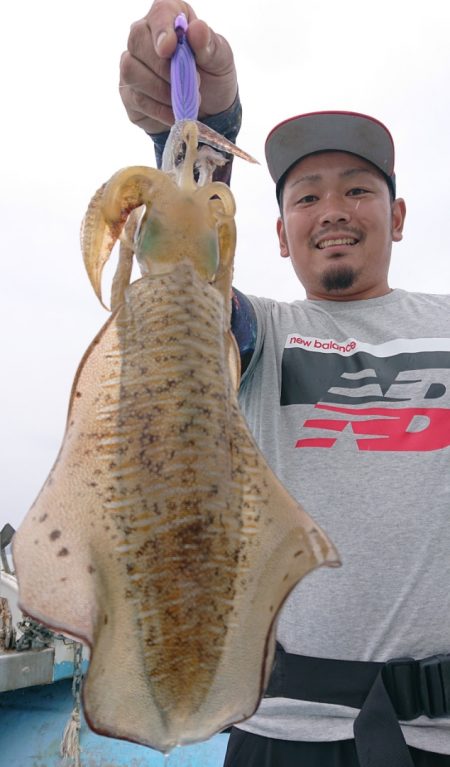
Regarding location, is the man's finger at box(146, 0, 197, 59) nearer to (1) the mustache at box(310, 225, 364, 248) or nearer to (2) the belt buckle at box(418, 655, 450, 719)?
(1) the mustache at box(310, 225, 364, 248)

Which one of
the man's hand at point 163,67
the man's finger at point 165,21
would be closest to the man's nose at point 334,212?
the man's hand at point 163,67

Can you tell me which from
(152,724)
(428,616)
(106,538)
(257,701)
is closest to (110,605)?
(106,538)

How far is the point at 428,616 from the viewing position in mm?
2377

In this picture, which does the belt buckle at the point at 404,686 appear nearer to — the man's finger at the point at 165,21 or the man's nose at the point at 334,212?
the man's nose at the point at 334,212

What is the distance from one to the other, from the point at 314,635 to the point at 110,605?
5.03 ft

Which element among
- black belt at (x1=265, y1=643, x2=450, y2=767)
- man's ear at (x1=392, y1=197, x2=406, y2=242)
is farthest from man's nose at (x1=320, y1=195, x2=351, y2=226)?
black belt at (x1=265, y1=643, x2=450, y2=767)

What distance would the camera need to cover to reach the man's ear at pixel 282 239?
3.71 m

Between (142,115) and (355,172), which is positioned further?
(355,172)

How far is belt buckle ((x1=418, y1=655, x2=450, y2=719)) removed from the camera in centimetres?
220

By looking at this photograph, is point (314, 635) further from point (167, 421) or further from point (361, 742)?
point (167, 421)

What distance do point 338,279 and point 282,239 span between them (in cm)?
61

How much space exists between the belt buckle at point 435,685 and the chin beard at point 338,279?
1.94 meters

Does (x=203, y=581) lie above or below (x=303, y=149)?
below

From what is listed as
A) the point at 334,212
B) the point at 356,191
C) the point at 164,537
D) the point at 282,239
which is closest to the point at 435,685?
the point at 164,537
